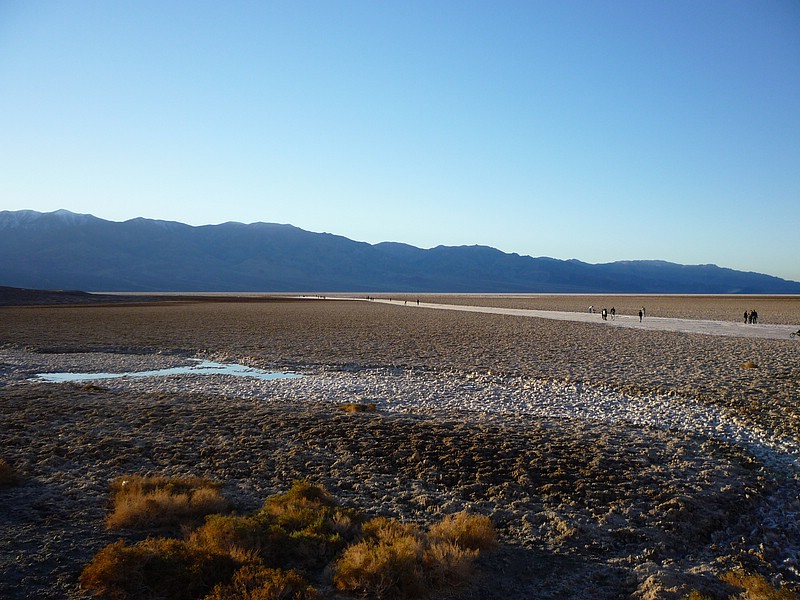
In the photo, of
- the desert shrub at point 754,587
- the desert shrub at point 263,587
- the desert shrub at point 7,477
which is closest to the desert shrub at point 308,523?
the desert shrub at point 263,587

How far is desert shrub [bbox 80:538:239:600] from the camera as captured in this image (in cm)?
504

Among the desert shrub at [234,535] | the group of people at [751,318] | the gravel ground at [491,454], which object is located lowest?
the gravel ground at [491,454]

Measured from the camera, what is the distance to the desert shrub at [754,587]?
16.4ft

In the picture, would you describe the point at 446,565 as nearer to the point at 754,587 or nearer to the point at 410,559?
the point at 410,559

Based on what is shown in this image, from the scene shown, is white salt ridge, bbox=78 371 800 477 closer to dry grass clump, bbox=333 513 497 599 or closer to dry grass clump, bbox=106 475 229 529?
dry grass clump, bbox=333 513 497 599

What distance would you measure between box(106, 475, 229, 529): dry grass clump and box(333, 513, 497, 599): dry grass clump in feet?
6.32

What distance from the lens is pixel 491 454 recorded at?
9242 millimetres

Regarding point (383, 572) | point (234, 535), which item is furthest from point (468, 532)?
point (234, 535)

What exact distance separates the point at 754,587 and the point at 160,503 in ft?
19.5

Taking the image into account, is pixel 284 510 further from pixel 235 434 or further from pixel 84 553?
pixel 235 434

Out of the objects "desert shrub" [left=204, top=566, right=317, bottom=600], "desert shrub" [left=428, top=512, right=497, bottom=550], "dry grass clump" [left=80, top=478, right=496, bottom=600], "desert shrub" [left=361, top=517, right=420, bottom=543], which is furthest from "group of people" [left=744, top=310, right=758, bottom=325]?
"desert shrub" [left=204, top=566, right=317, bottom=600]

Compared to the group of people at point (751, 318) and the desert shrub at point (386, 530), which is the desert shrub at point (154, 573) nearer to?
the desert shrub at point (386, 530)

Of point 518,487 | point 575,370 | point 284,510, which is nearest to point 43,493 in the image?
point 284,510

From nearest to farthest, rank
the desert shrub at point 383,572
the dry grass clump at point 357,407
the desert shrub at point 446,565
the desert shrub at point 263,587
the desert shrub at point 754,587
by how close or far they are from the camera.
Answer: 1. the desert shrub at point 263,587
2. the desert shrub at point 754,587
3. the desert shrub at point 383,572
4. the desert shrub at point 446,565
5. the dry grass clump at point 357,407
